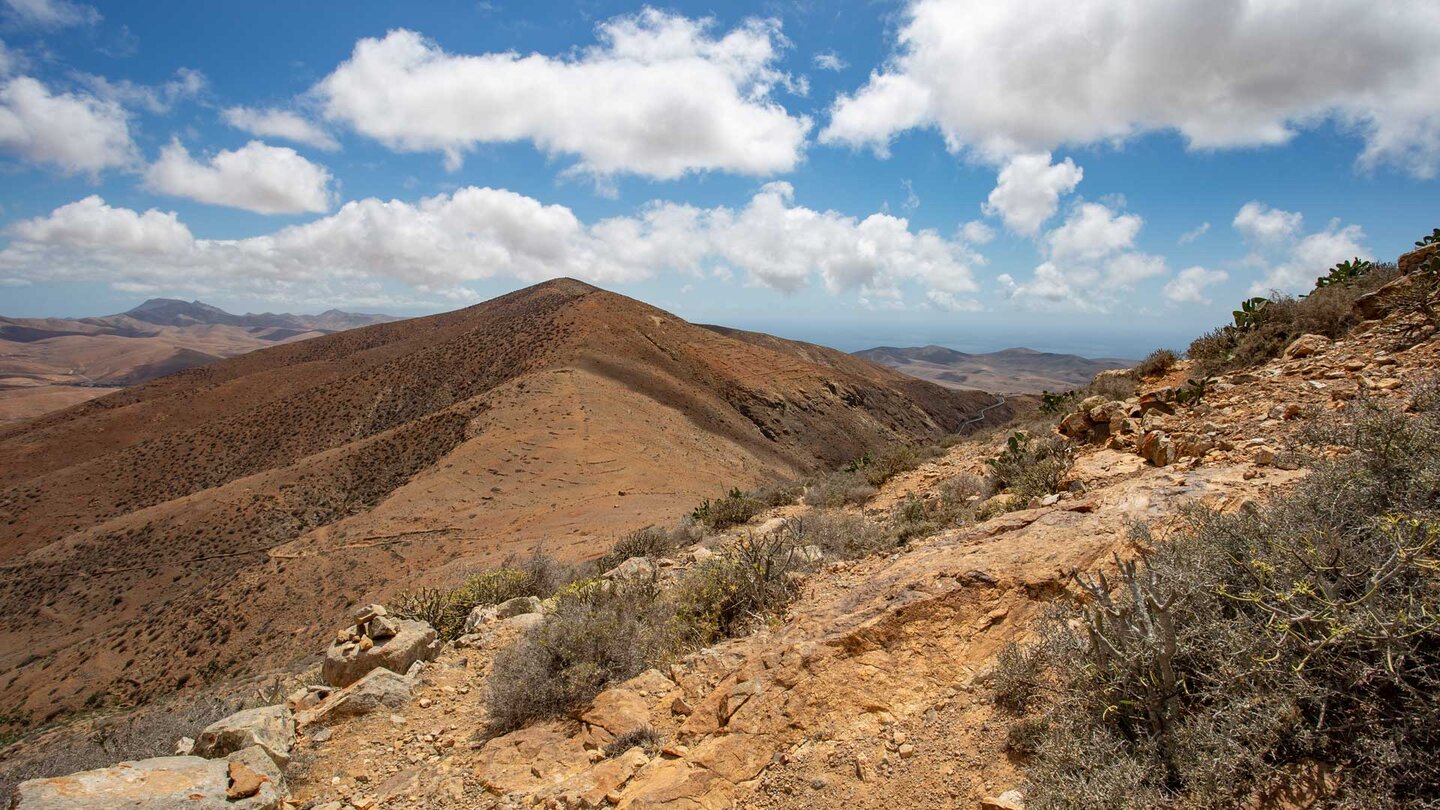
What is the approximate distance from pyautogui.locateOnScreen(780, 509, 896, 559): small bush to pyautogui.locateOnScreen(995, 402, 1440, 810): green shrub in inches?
123

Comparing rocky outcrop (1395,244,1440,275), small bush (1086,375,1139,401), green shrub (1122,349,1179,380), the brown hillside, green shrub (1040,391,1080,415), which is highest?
rocky outcrop (1395,244,1440,275)

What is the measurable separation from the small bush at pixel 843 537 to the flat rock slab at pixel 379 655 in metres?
4.20

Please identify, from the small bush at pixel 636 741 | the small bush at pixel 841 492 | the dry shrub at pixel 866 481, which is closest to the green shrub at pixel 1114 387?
the dry shrub at pixel 866 481

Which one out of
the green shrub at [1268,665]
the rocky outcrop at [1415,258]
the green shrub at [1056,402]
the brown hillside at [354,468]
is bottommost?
the brown hillside at [354,468]

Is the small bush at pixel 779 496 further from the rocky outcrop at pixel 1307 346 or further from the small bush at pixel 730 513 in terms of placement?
the rocky outcrop at pixel 1307 346

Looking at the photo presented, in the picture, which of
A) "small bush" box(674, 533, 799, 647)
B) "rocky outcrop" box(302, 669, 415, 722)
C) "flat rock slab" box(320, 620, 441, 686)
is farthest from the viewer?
"flat rock slab" box(320, 620, 441, 686)

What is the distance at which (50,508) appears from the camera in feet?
112

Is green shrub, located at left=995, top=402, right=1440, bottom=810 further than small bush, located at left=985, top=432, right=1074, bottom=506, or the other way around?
small bush, located at left=985, top=432, right=1074, bottom=506

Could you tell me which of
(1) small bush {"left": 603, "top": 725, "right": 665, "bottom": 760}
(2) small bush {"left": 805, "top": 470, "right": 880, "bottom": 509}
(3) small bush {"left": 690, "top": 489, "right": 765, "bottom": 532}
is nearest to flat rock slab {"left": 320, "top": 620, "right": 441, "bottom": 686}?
(1) small bush {"left": 603, "top": 725, "right": 665, "bottom": 760}

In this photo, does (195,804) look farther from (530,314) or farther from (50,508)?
(530,314)

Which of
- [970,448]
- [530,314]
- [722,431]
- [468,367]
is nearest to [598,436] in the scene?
[722,431]

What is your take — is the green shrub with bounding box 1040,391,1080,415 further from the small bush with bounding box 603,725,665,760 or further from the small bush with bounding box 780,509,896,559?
the small bush with bounding box 603,725,665,760

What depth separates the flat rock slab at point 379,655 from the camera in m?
6.39

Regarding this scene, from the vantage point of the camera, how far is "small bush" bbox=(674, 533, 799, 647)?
5.34 m
